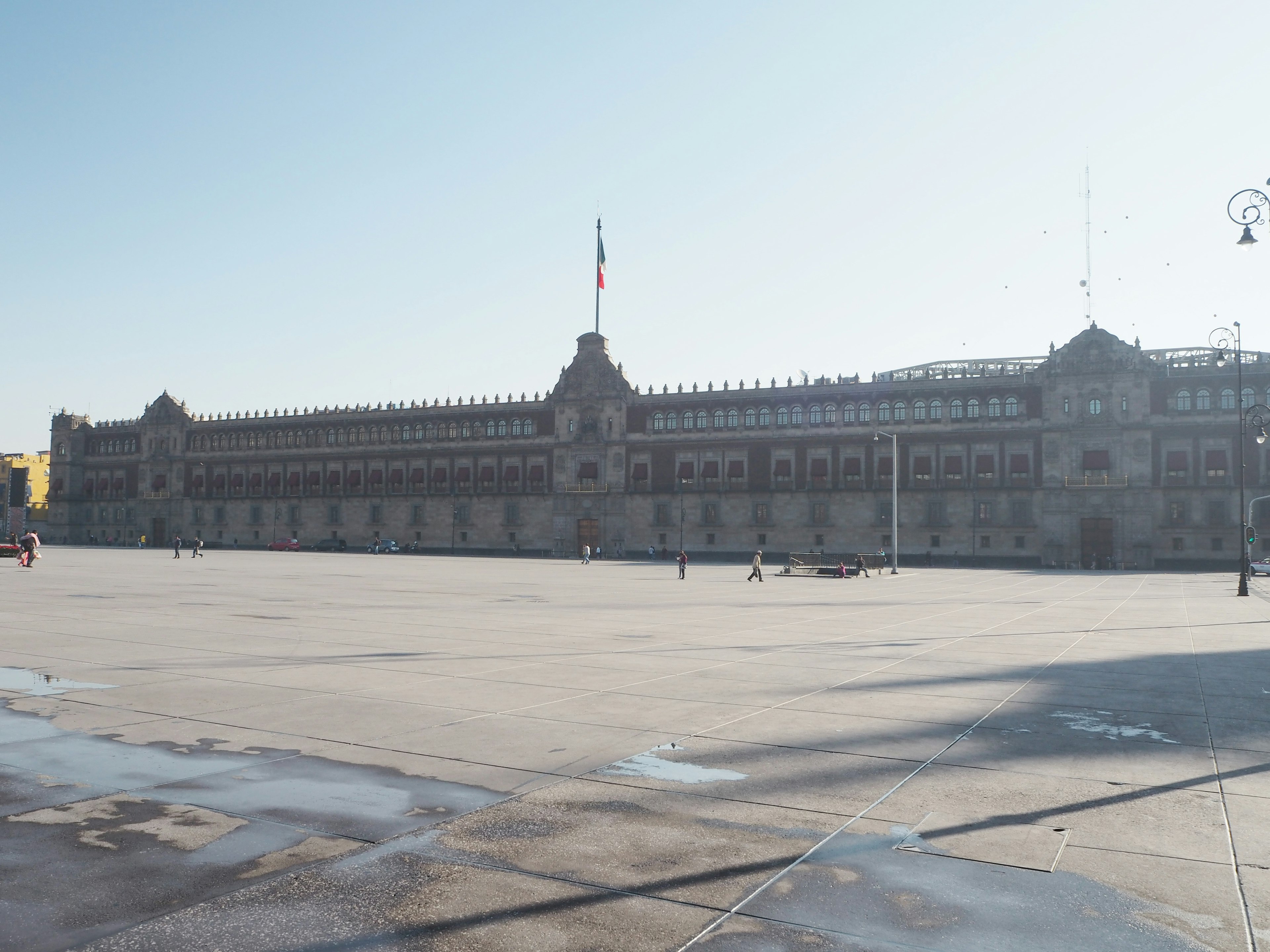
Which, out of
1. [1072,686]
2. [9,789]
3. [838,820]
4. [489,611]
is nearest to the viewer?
[838,820]

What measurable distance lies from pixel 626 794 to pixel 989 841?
250 centimetres

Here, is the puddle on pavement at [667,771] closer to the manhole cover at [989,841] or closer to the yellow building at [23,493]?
the manhole cover at [989,841]

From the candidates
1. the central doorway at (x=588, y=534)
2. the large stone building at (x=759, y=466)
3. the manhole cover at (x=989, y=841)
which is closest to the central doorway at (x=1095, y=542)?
the large stone building at (x=759, y=466)

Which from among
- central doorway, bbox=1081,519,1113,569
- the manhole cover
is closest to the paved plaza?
the manhole cover

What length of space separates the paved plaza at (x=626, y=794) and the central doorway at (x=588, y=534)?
203 feet

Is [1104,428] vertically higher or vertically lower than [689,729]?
higher

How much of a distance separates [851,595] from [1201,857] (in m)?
26.9

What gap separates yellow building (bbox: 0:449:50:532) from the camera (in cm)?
10938

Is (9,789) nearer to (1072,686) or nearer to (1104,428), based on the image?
(1072,686)

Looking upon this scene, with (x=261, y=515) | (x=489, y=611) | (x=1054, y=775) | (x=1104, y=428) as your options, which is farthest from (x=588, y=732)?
(x=261, y=515)

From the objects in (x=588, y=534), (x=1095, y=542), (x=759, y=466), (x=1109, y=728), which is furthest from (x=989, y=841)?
(x=588, y=534)

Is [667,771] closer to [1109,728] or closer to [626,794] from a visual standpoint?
[626,794]

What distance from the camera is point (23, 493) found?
111312 millimetres

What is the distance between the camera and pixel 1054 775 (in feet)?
24.8
